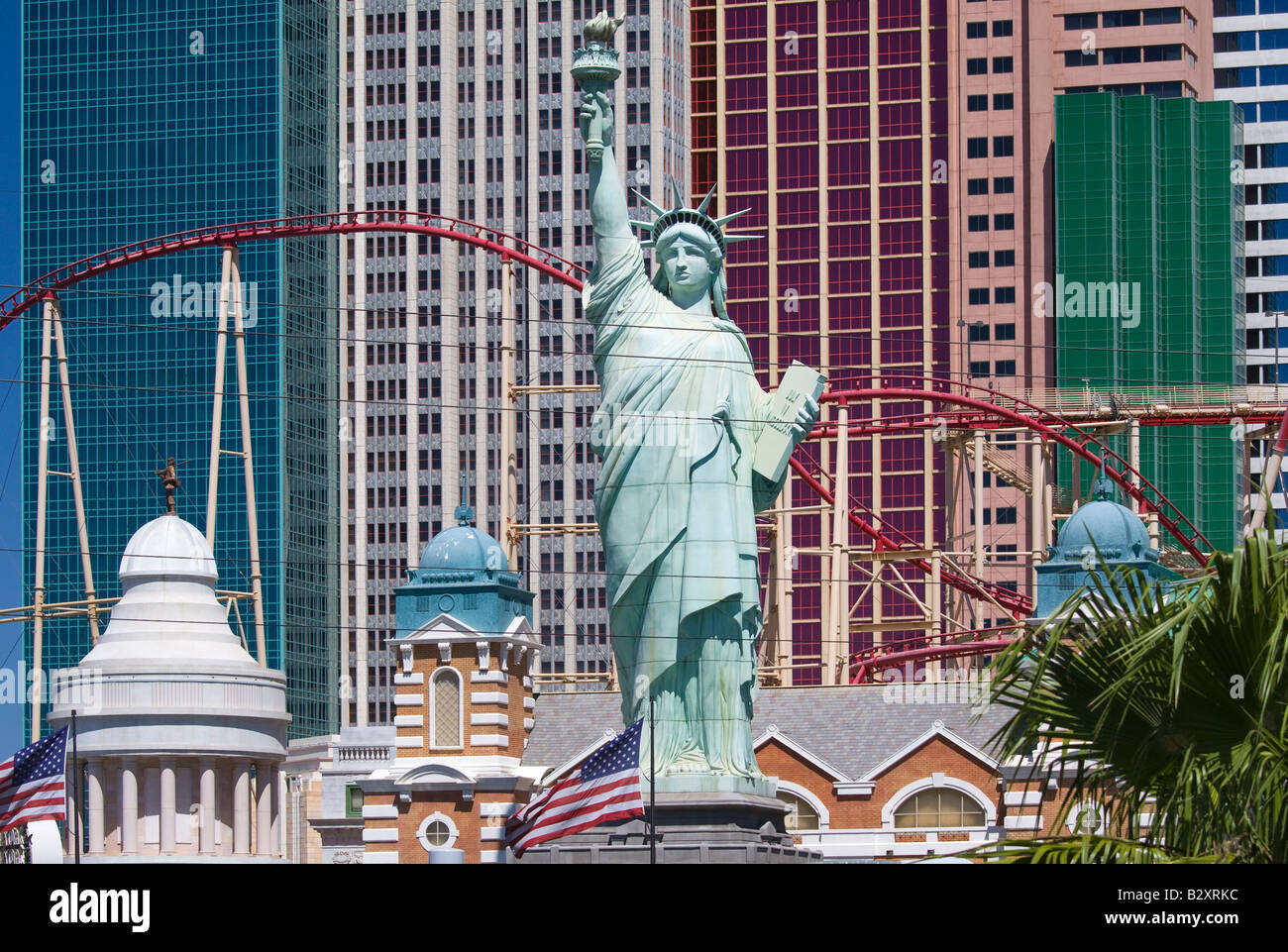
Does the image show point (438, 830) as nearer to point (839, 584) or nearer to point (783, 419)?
point (839, 584)

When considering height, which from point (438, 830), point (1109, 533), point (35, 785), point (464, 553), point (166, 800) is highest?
point (1109, 533)

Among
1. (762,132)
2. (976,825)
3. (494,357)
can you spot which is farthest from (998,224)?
(976,825)

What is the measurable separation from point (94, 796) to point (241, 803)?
2402 mm

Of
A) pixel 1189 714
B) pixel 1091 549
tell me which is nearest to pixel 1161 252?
pixel 1091 549

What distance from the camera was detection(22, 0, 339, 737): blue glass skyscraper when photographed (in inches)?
3883

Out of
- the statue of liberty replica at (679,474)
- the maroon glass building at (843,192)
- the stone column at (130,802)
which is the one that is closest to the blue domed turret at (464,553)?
the statue of liberty replica at (679,474)

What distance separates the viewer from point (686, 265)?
38.0 m

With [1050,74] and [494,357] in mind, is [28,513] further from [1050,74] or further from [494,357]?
[1050,74]

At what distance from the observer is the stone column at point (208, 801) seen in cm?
4066

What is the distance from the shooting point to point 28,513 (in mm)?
101250

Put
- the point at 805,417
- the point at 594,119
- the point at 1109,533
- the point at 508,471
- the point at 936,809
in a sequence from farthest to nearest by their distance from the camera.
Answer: the point at 508,471 → the point at 1109,533 → the point at 936,809 → the point at 805,417 → the point at 594,119

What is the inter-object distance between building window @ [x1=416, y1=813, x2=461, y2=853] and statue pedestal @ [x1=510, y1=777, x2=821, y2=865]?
6.04m

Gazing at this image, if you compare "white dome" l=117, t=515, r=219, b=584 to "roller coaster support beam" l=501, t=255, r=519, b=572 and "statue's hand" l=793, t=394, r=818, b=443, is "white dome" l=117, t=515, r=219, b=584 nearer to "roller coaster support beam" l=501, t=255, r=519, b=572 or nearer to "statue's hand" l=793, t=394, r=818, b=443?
"roller coaster support beam" l=501, t=255, r=519, b=572
